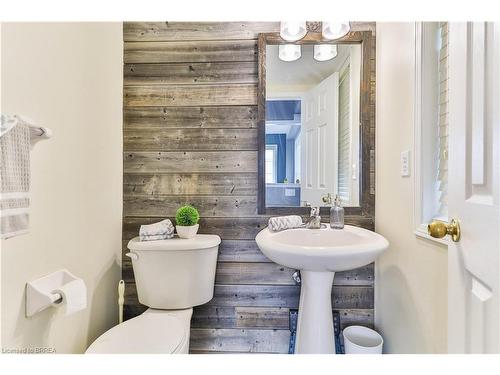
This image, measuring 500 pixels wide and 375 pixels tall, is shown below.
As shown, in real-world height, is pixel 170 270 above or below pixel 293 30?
below

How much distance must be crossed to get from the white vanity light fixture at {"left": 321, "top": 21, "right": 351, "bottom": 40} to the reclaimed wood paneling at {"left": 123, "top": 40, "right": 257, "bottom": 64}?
1.27ft

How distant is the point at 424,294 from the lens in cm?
93

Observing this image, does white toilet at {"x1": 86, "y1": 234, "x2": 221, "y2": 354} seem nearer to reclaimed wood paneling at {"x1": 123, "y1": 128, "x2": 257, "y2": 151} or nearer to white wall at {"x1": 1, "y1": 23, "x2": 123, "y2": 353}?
white wall at {"x1": 1, "y1": 23, "x2": 123, "y2": 353}

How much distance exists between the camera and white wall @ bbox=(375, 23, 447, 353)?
0.88 metres

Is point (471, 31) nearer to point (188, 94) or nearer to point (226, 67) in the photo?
point (226, 67)

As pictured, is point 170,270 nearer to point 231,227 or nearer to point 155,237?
point 155,237

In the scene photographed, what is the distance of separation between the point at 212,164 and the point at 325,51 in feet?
2.96

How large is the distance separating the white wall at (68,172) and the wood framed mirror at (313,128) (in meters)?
0.81

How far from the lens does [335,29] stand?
131 cm

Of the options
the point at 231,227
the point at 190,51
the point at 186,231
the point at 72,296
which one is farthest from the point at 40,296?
the point at 190,51

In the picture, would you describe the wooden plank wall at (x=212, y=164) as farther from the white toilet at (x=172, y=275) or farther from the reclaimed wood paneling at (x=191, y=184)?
the white toilet at (x=172, y=275)

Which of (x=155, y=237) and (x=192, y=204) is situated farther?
(x=192, y=204)

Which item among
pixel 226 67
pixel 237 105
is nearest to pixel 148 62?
pixel 226 67
